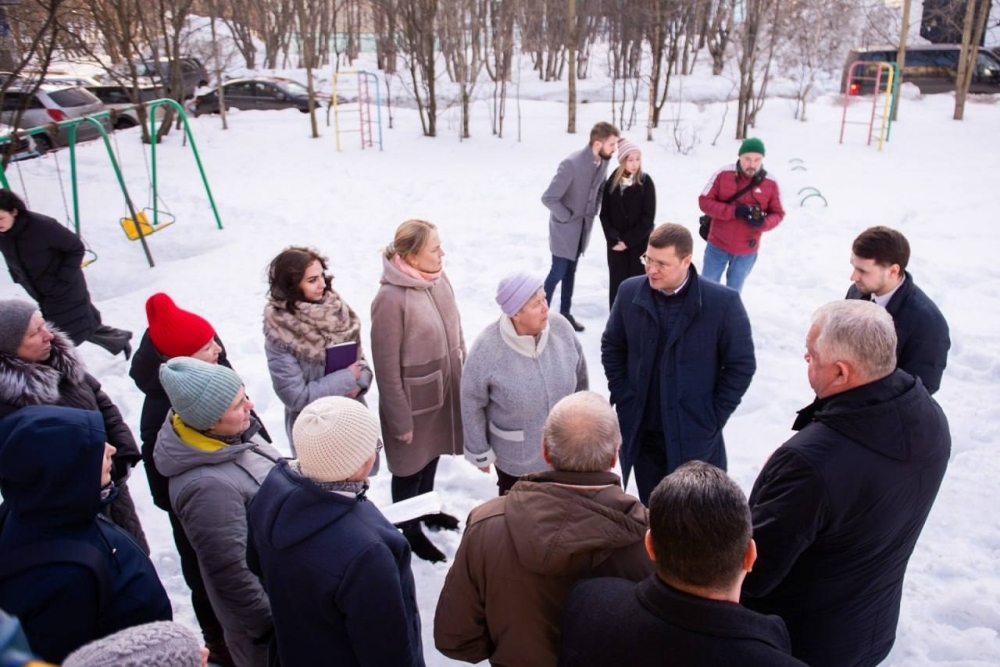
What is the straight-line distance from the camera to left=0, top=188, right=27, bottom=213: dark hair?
4.46m

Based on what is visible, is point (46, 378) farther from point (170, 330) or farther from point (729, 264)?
point (729, 264)

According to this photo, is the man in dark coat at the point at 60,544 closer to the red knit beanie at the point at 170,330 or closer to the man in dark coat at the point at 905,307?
the red knit beanie at the point at 170,330

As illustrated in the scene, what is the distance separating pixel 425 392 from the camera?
3.41 meters

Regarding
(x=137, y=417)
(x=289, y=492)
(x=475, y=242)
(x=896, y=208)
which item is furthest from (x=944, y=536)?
(x=896, y=208)

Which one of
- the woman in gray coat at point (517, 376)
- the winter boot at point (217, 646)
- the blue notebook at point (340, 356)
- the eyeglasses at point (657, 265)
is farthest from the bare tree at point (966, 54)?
the winter boot at point (217, 646)

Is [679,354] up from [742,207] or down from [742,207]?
down

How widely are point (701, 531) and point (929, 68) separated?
20814 millimetres

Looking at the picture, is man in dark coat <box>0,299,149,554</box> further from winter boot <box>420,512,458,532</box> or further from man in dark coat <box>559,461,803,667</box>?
man in dark coat <box>559,461,803,667</box>

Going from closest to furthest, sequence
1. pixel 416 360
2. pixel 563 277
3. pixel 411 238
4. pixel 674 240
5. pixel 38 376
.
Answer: pixel 38 376 < pixel 674 240 < pixel 411 238 < pixel 416 360 < pixel 563 277

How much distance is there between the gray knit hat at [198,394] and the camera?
7.44 ft

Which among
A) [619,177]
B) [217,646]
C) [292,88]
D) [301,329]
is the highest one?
[292,88]

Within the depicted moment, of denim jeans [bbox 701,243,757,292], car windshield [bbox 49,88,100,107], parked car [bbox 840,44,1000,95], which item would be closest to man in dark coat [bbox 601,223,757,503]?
denim jeans [bbox 701,243,757,292]

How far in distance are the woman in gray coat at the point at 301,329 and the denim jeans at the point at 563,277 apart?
2.90 meters

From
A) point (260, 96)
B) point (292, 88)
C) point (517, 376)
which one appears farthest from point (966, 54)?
point (260, 96)
